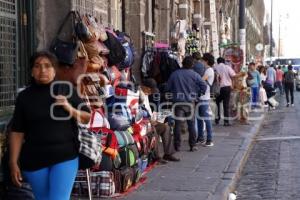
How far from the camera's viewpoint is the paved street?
28.3ft

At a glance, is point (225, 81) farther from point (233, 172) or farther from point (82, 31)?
point (82, 31)

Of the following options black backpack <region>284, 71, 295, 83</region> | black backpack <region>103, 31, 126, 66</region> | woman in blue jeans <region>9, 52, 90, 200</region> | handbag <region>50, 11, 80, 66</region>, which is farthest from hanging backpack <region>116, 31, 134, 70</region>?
black backpack <region>284, 71, 295, 83</region>

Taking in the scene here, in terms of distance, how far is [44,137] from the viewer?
4742 millimetres

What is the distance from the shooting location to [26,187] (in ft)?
19.9

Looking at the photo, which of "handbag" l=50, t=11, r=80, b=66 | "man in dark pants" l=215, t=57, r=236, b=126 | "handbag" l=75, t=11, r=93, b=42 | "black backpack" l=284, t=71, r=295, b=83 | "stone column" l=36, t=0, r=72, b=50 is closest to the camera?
"handbag" l=50, t=11, r=80, b=66

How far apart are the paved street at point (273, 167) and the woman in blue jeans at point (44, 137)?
412 cm

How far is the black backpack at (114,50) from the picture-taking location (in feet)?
30.7

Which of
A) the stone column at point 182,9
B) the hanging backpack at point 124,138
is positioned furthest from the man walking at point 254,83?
the hanging backpack at point 124,138

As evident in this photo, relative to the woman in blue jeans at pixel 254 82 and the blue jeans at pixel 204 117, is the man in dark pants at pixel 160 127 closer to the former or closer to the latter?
the blue jeans at pixel 204 117

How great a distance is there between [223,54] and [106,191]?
49.6 ft

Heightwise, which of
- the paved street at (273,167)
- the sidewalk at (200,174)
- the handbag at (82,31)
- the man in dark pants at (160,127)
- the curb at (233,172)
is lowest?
the paved street at (273,167)

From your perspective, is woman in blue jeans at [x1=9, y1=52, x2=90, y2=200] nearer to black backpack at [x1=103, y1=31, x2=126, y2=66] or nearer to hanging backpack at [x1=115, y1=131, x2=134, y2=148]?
hanging backpack at [x1=115, y1=131, x2=134, y2=148]

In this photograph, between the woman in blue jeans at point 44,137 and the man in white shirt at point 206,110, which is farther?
the man in white shirt at point 206,110

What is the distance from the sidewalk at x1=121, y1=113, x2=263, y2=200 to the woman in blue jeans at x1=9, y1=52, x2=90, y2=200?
2923mm
